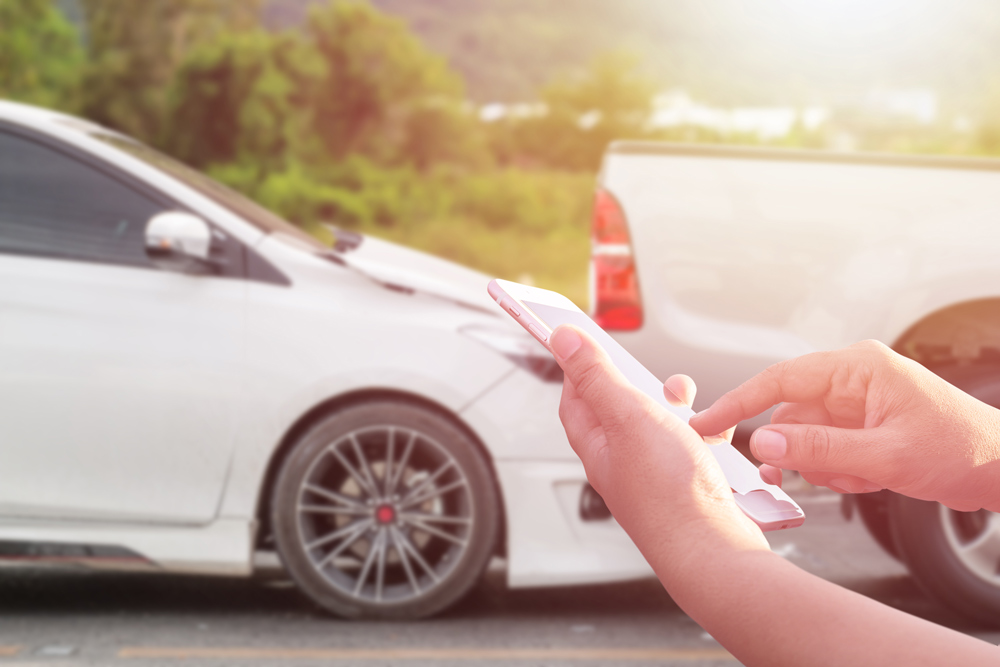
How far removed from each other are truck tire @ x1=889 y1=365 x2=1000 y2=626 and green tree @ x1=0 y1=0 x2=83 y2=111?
22.7 m

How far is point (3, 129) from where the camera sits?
381 cm

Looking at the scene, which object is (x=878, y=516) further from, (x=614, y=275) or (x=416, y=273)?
(x=416, y=273)

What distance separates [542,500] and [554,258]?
62.2ft

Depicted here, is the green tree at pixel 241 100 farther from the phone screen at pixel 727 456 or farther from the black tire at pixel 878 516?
the phone screen at pixel 727 456

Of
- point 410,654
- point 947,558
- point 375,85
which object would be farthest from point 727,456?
point 375,85

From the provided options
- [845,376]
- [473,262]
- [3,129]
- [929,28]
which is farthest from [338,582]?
[929,28]

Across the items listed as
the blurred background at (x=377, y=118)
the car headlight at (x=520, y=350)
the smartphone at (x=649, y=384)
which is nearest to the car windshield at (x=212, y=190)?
the car headlight at (x=520, y=350)

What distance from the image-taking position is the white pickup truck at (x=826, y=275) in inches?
144

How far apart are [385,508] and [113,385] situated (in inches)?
39.5

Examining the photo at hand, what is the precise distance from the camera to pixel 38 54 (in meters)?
28.8

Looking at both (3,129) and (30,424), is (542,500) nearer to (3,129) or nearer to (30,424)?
(30,424)

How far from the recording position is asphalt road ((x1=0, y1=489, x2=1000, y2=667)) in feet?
11.1

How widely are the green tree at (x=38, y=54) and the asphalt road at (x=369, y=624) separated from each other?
833 inches

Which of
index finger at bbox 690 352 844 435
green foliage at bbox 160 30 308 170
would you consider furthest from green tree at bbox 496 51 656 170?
index finger at bbox 690 352 844 435
